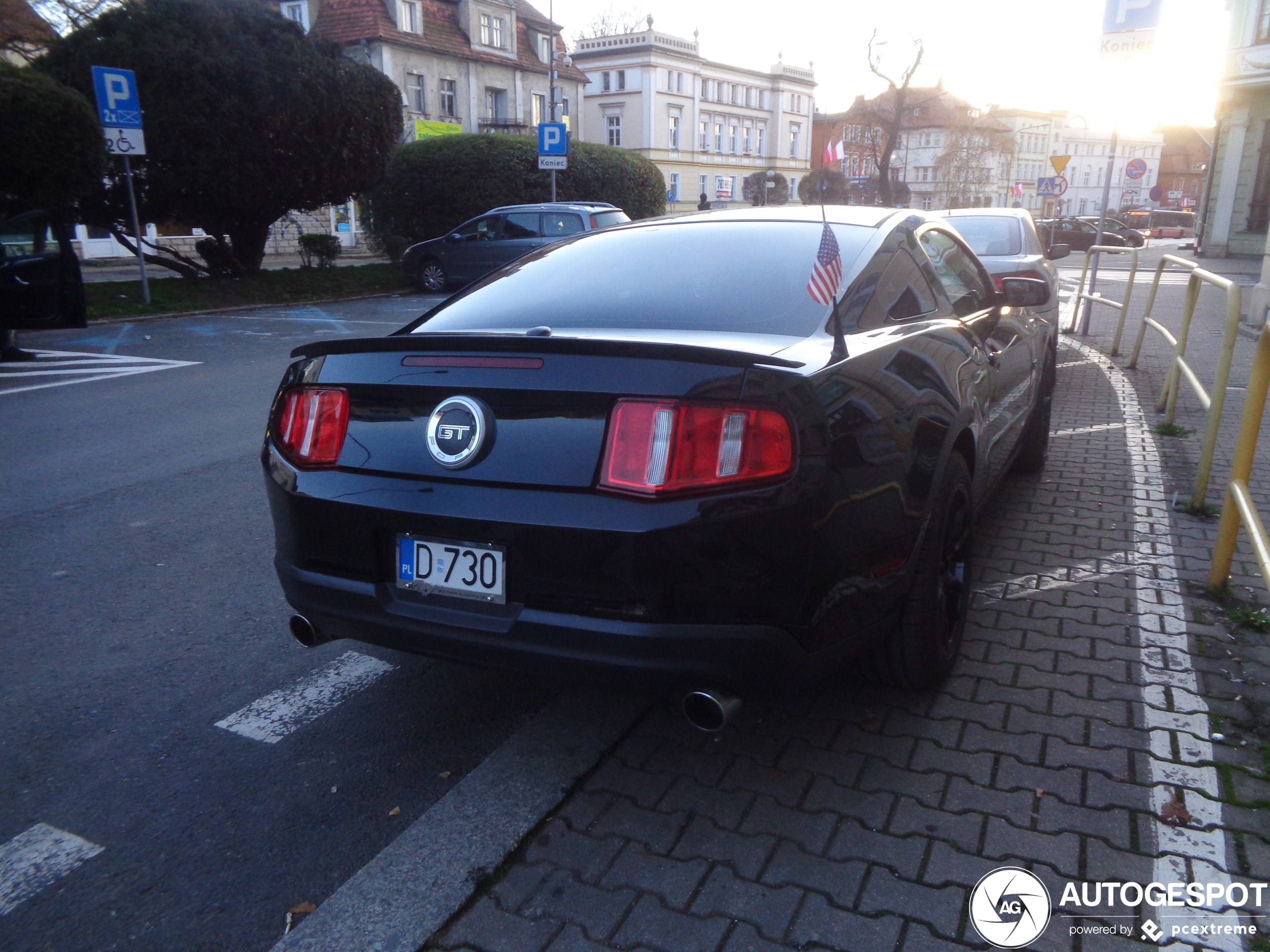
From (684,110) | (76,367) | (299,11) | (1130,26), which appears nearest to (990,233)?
(1130,26)

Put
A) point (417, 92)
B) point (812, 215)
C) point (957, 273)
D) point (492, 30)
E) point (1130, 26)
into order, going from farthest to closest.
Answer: point (492, 30), point (417, 92), point (1130, 26), point (957, 273), point (812, 215)

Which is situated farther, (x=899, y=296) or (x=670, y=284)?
(x=899, y=296)

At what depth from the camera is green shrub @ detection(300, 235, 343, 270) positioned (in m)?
22.0

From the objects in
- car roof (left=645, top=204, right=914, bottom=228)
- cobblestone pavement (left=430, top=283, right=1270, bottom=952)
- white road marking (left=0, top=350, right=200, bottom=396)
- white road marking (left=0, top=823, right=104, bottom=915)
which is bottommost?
white road marking (left=0, top=350, right=200, bottom=396)

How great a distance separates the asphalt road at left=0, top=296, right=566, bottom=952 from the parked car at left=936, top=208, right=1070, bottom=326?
6.55 meters

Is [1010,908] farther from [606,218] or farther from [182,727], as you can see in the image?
[606,218]

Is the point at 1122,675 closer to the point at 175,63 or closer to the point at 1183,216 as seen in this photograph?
the point at 175,63

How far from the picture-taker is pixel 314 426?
2871 millimetres

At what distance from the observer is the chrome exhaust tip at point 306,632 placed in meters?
2.96

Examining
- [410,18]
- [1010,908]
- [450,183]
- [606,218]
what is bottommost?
[1010,908]

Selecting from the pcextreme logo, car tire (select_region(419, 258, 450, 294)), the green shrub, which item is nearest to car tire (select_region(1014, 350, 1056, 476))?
the pcextreme logo

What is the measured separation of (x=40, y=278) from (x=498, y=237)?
9.74m

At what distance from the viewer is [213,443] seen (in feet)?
23.3

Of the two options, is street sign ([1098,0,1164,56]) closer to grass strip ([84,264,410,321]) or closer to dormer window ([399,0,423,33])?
grass strip ([84,264,410,321])
